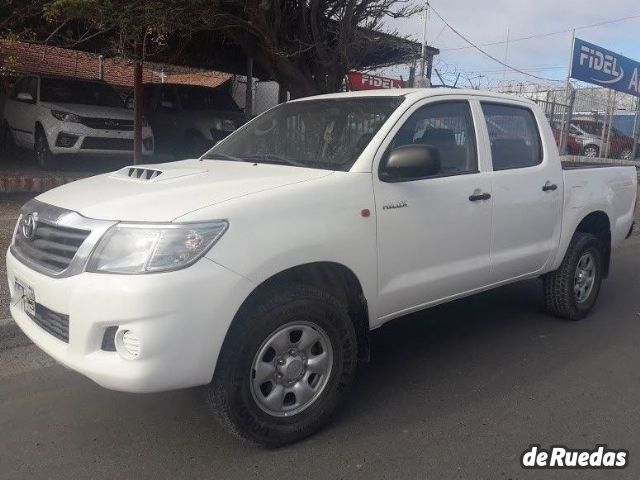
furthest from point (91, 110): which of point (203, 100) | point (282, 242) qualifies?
point (282, 242)

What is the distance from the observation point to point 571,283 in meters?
5.22

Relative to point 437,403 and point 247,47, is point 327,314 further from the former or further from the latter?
point 247,47

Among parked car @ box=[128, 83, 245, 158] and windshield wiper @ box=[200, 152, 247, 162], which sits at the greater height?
parked car @ box=[128, 83, 245, 158]

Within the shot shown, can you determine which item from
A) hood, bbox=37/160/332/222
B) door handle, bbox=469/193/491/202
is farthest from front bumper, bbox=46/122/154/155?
door handle, bbox=469/193/491/202

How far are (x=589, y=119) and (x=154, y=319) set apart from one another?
20232 mm

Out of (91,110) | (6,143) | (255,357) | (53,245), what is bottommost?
(255,357)

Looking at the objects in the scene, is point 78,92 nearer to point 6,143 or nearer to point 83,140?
point 83,140

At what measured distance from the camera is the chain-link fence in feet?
45.1

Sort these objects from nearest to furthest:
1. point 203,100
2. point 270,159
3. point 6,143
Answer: point 270,159 < point 6,143 < point 203,100

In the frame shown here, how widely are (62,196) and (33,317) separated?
2.16 feet

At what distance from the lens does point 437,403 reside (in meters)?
3.77

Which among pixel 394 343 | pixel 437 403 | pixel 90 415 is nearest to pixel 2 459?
pixel 90 415

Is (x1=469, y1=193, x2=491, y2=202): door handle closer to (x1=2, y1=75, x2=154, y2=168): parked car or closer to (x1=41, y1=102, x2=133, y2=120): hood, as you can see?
(x1=2, y1=75, x2=154, y2=168): parked car

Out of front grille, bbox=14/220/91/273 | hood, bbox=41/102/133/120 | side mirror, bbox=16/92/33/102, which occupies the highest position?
side mirror, bbox=16/92/33/102
